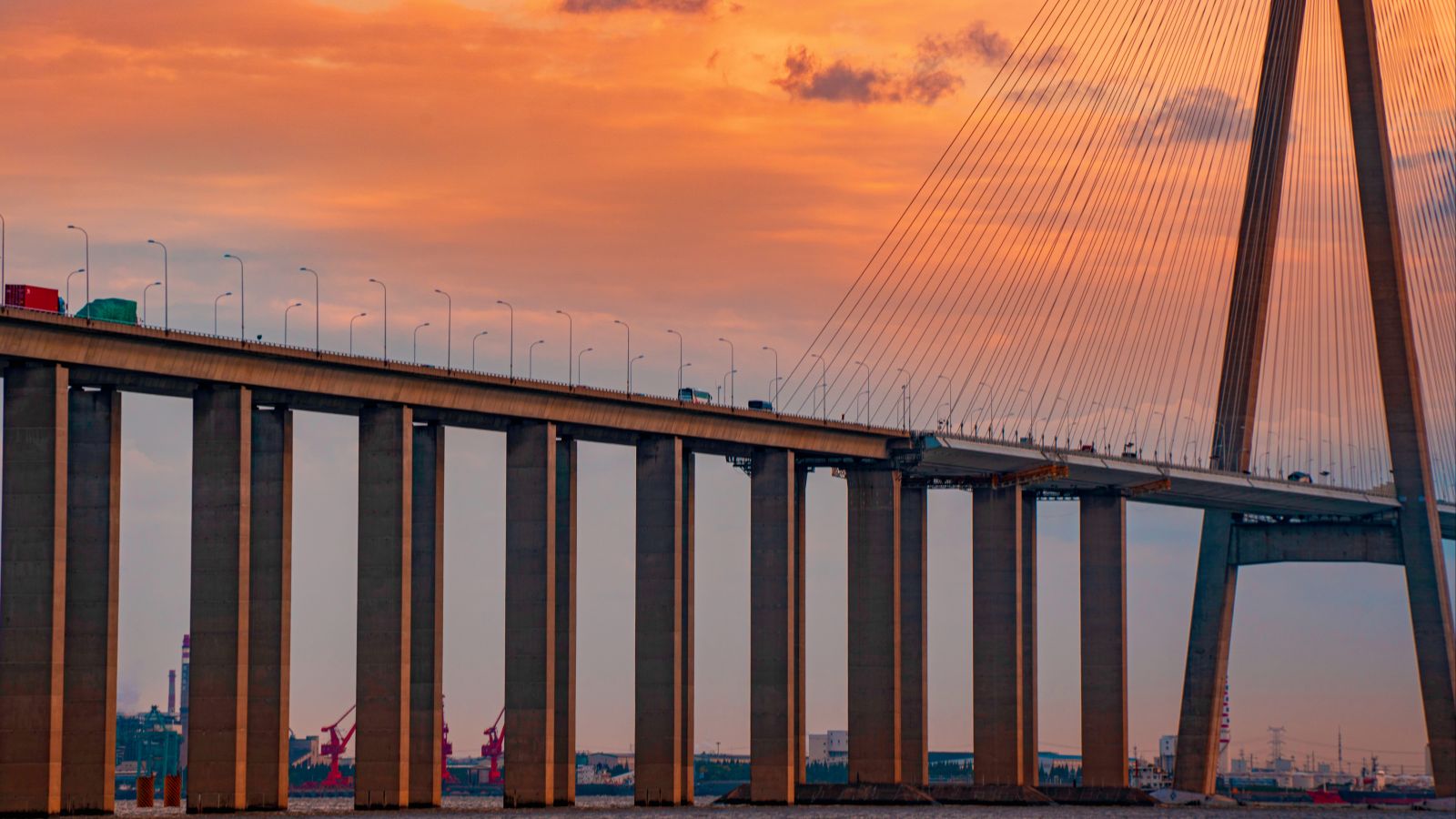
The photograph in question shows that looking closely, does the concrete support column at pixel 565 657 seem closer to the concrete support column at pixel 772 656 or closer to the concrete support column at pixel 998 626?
the concrete support column at pixel 772 656

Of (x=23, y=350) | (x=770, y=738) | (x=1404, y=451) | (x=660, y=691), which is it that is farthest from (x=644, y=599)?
(x=1404, y=451)

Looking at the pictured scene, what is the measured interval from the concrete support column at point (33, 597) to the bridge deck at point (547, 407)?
2836 millimetres

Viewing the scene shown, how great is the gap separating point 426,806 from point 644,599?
17336mm

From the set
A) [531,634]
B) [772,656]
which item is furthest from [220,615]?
[772,656]

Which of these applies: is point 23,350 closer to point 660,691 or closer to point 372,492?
point 372,492

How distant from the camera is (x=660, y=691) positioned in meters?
122

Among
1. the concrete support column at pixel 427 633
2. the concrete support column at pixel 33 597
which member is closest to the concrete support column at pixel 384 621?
the concrete support column at pixel 427 633

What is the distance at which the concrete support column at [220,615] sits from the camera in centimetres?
9869

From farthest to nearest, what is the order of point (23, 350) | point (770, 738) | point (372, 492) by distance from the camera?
point (770, 738)
point (372, 492)
point (23, 350)

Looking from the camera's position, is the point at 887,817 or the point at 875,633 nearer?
the point at 887,817

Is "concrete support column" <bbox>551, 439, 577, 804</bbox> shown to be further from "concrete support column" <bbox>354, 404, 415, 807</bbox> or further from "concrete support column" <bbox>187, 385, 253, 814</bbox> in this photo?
"concrete support column" <bbox>187, 385, 253, 814</bbox>

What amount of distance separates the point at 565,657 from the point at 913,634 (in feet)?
104

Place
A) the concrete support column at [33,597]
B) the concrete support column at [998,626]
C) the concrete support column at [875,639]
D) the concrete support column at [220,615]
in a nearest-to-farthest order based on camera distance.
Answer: the concrete support column at [33,597]
the concrete support column at [220,615]
the concrete support column at [875,639]
the concrete support column at [998,626]

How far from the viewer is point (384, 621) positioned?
353ft
